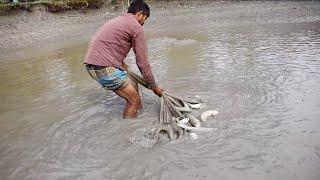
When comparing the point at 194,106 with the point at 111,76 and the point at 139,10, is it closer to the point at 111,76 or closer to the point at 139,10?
the point at 111,76

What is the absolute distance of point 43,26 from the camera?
655 inches

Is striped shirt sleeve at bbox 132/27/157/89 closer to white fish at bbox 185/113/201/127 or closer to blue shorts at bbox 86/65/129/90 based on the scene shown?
blue shorts at bbox 86/65/129/90

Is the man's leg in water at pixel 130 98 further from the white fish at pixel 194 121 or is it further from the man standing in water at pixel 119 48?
the white fish at pixel 194 121

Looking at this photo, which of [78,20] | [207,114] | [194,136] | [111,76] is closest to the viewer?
[194,136]

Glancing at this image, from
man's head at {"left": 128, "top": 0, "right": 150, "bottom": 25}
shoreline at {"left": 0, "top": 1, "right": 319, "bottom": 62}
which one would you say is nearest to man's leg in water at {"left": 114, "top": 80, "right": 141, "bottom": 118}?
man's head at {"left": 128, "top": 0, "right": 150, "bottom": 25}

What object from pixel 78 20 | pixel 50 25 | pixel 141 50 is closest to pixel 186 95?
pixel 141 50

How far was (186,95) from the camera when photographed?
666 cm

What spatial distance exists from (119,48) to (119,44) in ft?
0.23

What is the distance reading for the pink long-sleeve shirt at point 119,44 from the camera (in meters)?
5.08

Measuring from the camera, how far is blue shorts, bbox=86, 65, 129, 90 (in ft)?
17.1

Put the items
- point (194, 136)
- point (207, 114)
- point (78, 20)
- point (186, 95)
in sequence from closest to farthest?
point (194, 136), point (207, 114), point (186, 95), point (78, 20)

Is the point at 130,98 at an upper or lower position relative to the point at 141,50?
lower

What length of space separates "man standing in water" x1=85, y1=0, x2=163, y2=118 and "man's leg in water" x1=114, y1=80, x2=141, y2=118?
9cm

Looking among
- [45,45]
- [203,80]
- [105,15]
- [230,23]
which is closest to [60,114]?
[203,80]
